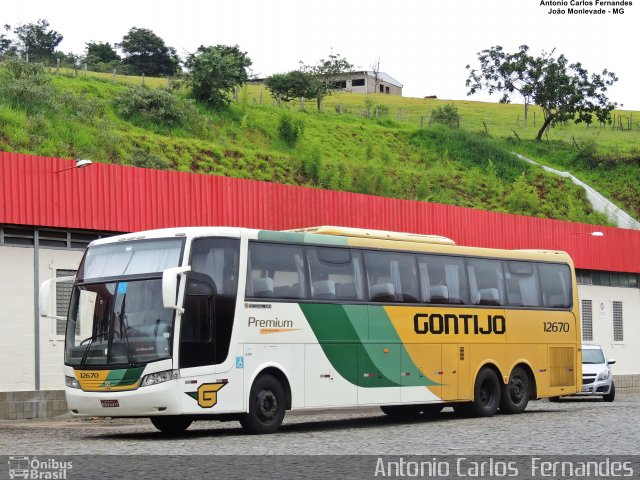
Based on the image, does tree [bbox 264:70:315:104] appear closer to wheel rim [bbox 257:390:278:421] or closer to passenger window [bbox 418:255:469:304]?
passenger window [bbox 418:255:469:304]

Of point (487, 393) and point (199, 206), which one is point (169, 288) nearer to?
point (487, 393)

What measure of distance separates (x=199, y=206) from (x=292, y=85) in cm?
7834

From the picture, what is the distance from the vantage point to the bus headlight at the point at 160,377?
1659 centimetres

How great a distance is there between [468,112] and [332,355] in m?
113

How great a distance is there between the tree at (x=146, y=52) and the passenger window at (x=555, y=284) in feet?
339

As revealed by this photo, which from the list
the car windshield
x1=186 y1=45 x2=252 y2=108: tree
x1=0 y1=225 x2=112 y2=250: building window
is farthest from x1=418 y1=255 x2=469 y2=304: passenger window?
x1=186 y1=45 x2=252 y2=108: tree

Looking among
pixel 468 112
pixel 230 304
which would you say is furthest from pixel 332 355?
pixel 468 112

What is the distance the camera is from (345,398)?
1964 cm

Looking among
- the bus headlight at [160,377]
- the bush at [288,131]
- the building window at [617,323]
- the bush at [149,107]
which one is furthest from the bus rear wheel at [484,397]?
the bush at [288,131]

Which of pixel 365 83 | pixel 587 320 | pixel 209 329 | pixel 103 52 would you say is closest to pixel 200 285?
pixel 209 329

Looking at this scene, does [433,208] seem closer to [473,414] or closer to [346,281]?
[473,414]

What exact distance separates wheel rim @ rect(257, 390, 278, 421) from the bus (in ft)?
0.08

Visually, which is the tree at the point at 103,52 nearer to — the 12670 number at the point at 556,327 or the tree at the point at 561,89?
the tree at the point at 561,89

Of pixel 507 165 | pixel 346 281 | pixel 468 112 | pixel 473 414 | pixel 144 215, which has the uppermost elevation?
pixel 468 112
